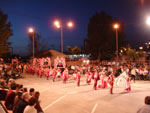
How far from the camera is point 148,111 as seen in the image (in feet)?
14.0

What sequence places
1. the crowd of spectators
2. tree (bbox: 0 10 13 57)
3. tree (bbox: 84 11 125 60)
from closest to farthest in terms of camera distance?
the crowd of spectators, tree (bbox: 0 10 13 57), tree (bbox: 84 11 125 60)

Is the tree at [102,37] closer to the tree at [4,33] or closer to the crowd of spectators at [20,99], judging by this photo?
the tree at [4,33]

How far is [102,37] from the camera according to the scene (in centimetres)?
4291

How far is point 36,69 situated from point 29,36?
36.7 meters

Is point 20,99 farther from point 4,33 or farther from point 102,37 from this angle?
point 102,37

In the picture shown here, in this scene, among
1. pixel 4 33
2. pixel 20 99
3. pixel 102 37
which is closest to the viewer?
pixel 20 99

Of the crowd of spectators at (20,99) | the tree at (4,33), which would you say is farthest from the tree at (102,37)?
the crowd of spectators at (20,99)

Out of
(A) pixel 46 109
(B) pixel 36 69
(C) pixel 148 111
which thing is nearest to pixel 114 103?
(A) pixel 46 109

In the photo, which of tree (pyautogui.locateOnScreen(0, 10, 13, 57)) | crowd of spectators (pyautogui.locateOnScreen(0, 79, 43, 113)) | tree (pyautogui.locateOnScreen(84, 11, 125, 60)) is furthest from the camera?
tree (pyautogui.locateOnScreen(84, 11, 125, 60))

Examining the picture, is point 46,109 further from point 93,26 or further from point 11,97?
point 93,26

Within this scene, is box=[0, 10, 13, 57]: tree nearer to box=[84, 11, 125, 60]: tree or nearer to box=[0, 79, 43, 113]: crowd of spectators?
box=[84, 11, 125, 60]: tree

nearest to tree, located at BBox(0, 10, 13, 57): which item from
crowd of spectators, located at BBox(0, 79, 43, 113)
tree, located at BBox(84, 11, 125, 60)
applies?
tree, located at BBox(84, 11, 125, 60)

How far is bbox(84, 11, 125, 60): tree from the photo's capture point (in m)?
42.2

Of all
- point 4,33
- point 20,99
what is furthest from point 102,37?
point 20,99
